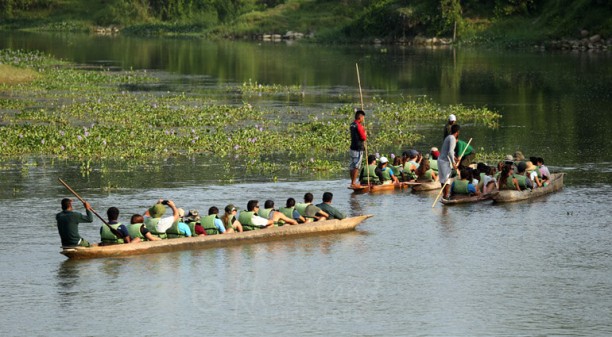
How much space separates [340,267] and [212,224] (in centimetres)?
287

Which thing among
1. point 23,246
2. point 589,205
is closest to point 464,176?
point 589,205

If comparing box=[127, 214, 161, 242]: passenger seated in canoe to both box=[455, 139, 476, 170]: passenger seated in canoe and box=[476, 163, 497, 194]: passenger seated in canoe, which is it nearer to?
box=[476, 163, 497, 194]: passenger seated in canoe

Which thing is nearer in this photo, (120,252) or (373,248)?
(120,252)

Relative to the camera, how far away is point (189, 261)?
73.8 ft

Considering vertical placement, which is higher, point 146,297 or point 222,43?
point 222,43

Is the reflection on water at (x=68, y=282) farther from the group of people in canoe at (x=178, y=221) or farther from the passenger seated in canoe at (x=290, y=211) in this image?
the passenger seated in canoe at (x=290, y=211)

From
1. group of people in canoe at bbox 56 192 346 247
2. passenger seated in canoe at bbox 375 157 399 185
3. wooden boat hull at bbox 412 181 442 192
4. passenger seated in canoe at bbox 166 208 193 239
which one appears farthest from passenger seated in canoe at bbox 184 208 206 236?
wooden boat hull at bbox 412 181 442 192

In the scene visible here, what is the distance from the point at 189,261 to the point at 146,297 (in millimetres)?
2466

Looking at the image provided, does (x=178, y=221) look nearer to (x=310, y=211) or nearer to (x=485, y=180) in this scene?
(x=310, y=211)

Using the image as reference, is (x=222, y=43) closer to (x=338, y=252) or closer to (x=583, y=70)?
(x=583, y=70)

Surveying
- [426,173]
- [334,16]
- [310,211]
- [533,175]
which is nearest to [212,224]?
[310,211]

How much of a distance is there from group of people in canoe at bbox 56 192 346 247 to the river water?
18.0 inches

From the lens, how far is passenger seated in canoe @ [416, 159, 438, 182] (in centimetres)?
3061

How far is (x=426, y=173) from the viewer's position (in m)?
30.6
